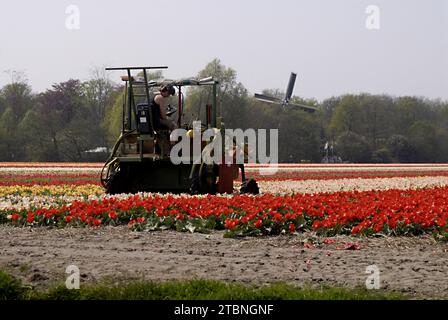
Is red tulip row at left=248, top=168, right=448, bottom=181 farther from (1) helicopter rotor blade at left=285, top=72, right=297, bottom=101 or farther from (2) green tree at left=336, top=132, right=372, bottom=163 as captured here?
(2) green tree at left=336, top=132, right=372, bottom=163

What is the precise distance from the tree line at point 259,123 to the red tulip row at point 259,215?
3807cm

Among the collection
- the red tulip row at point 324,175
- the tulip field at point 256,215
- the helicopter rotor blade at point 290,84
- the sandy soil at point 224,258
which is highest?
the helicopter rotor blade at point 290,84

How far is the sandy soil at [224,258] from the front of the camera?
27.5 ft

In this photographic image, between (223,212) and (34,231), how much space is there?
9.85 feet

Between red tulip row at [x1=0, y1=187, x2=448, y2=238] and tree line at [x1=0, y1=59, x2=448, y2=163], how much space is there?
38.1 m

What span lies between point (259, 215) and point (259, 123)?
57637mm

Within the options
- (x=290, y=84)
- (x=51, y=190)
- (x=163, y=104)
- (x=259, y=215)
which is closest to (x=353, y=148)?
(x=290, y=84)

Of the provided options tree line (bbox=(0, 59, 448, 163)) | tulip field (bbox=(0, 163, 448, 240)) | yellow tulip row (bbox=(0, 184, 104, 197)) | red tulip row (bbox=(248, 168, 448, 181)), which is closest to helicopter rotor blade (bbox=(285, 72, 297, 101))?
tree line (bbox=(0, 59, 448, 163))

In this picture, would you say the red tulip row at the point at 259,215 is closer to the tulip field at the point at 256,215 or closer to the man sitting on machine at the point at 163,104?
the tulip field at the point at 256,215

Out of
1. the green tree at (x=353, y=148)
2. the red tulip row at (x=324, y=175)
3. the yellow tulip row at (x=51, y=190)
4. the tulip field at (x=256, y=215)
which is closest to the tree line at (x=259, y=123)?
the green tree at (x=353, y=148)

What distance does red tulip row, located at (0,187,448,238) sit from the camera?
1174 cm
